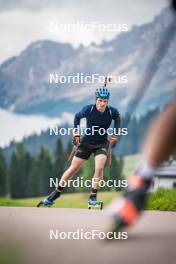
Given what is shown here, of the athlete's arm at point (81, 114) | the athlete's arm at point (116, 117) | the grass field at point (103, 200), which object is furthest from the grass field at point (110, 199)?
the athlete's arm at point (81, 114)

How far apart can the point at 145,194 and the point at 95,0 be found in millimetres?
2189

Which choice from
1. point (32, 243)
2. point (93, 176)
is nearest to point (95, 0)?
point (93, 176)

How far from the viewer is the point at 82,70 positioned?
10.7 feet

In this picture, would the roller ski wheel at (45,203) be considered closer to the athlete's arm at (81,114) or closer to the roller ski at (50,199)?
the roller ski at (50,199)

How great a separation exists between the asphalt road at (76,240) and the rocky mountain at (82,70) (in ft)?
1.77

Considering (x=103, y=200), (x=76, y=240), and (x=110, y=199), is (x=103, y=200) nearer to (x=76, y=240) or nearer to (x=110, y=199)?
(x=110, y=199)

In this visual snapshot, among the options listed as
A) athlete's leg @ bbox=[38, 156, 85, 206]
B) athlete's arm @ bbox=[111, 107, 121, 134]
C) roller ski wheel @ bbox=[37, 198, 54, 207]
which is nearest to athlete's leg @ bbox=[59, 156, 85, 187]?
athlete's leg @ bbox=[38, 156, 85, 206]

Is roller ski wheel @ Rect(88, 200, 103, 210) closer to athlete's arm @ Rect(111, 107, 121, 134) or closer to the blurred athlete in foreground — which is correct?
athlete's arm @ Rect(111, 107, 121, 134)

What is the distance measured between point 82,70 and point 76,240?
2.85ft

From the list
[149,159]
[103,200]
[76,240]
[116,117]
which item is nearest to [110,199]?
[103,200]

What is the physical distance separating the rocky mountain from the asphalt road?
0.54 m

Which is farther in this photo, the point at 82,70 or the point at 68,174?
the point at 82,70

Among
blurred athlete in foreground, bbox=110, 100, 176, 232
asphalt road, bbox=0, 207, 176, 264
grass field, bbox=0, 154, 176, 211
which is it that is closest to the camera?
blurred athlete in foreground, bbox=110, 100, 176, 232

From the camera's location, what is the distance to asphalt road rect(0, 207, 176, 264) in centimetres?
284
